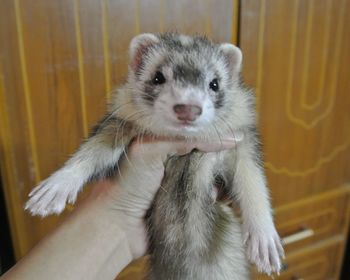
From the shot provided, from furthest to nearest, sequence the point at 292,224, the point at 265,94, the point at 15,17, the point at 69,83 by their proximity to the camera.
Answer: the point at 292,224, the point at 265,94, the point at 69,83, the point at 15,17

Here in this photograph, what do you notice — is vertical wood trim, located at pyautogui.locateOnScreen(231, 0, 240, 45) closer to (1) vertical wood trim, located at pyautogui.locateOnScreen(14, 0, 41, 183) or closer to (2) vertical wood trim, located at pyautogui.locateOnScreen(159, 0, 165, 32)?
(2) vertical wood trim, located at pyautogui.locateOnScreen(159, 0, 165, 32)

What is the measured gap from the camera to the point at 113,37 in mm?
1070

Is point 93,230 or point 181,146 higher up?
point 181,146

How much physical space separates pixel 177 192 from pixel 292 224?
889 millimetres

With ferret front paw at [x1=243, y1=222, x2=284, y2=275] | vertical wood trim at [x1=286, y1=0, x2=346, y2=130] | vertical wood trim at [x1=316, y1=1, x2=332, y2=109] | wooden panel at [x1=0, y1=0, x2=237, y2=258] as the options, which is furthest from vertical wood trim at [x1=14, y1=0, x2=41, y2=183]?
vertical wood trim at [x1=316, y1=1, x2=332, y2=109]

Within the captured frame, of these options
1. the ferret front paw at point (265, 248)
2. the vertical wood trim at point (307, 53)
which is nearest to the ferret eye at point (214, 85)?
the ferret front paw at point (265, 248)

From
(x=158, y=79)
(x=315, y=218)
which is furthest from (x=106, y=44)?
(x=315, y=218)

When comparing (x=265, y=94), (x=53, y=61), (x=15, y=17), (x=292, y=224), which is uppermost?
(x=15, y=17)

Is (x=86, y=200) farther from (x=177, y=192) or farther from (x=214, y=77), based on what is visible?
(x=214, y=77)

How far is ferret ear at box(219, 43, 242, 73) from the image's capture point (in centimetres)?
85

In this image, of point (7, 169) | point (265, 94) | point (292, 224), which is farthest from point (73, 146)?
point (292, 224)

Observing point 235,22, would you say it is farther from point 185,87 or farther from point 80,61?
point 185,87

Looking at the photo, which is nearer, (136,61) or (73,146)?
(136,61)

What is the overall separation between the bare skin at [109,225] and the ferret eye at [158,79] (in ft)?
0.37
